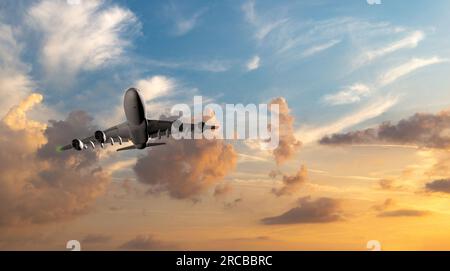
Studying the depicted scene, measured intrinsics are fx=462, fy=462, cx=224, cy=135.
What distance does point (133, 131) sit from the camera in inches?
5094

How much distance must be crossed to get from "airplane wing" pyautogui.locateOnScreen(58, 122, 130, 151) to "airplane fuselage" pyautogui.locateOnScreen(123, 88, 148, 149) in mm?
6212

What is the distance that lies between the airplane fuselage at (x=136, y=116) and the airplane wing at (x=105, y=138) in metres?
6.21

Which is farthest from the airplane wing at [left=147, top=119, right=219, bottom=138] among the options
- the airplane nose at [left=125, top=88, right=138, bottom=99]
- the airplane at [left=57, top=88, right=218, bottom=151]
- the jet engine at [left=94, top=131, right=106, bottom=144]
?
the airplane nose at [left=125, top=88, right=138, bottom=99]

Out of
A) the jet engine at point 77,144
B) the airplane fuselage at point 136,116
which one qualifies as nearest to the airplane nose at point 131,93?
the airplane fuselage at point 136,116

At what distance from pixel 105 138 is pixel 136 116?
2398 cm

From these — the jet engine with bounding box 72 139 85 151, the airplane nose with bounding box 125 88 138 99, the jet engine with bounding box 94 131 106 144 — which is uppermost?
the airplane nose with bounding box 125 88 138 99

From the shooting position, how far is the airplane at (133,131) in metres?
118

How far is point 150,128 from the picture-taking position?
140250 mm

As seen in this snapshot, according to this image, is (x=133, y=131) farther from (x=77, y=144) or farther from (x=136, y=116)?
(x=77, y=144)

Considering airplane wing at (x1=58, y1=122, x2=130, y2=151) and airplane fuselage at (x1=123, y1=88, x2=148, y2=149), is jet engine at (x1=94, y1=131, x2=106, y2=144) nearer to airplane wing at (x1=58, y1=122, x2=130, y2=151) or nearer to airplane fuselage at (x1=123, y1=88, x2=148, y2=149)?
airplane wing at (x1=58, y1=122, x2=130, y2=151)

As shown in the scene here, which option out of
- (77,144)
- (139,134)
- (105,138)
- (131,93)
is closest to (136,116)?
(131,93)

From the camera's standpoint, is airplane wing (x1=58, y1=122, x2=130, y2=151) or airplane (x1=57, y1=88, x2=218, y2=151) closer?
airplane (x1=57, y1=88, x2=218, y2=151)

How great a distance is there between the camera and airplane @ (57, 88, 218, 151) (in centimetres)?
11850
